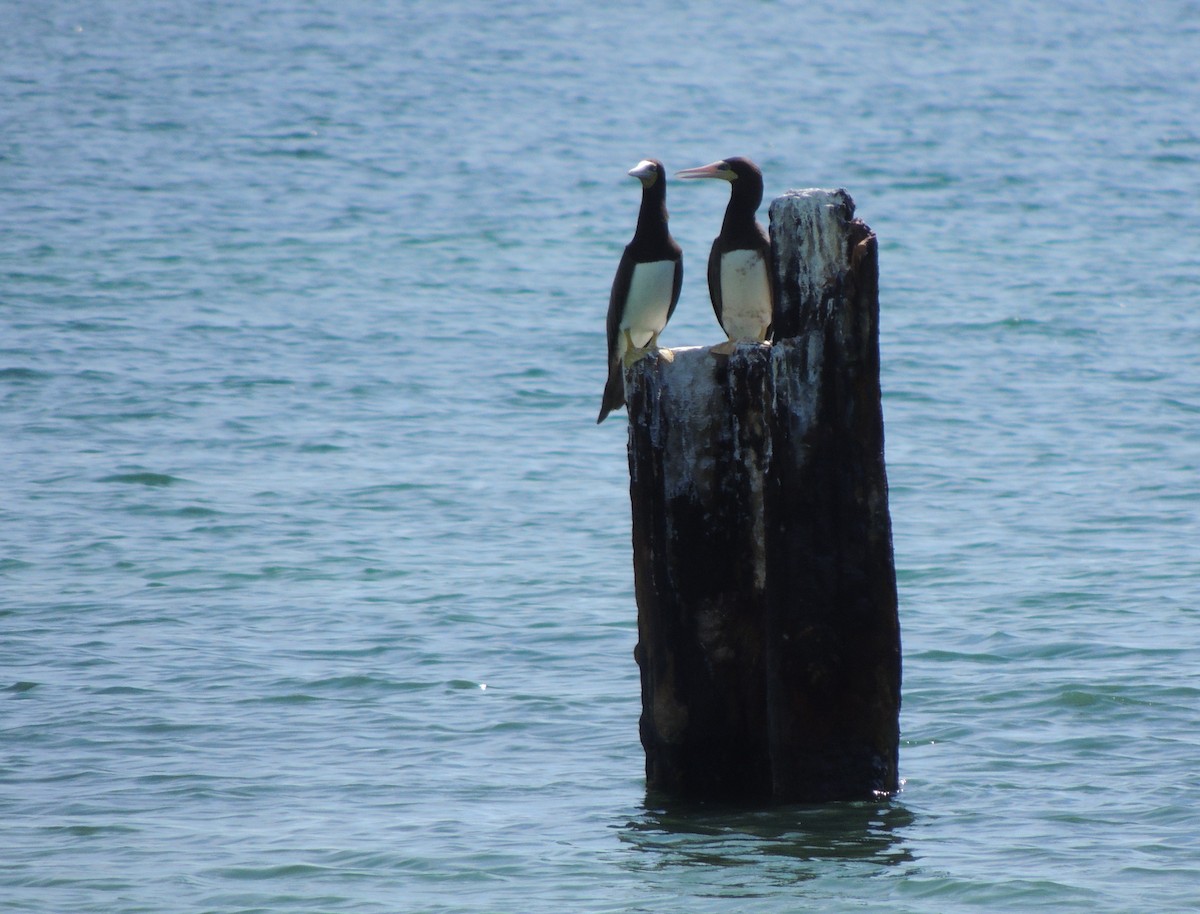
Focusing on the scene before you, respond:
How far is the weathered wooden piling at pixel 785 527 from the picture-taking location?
6770 millimetres

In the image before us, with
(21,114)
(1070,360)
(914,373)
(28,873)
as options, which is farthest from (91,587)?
(21,114)

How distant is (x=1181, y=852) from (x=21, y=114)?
106ft

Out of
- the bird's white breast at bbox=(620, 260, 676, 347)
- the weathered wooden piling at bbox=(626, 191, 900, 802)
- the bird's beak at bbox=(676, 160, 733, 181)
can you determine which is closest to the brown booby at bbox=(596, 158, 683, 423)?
the bird's white breast at bbox=(620, 260, 676, 347)

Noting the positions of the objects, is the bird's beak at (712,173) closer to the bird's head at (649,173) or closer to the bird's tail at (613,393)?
the bird's head at (649,173)

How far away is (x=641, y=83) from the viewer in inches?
1610

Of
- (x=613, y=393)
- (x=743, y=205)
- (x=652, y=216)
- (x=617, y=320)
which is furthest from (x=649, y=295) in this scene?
(x=743, y=205)

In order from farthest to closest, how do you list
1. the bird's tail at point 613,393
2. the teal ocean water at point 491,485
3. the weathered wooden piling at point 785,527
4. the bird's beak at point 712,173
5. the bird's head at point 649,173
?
the bird's head at point 649,173
the bird's tail at point 613,393
the bird's beak at point 712,173
the teal ocean water at point 491,485
the weathered wooden piling at point 785,527

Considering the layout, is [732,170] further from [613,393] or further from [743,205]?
[613,393]

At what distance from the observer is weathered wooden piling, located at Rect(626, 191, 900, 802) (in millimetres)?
6770

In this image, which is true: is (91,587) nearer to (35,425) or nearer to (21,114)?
(35,425)

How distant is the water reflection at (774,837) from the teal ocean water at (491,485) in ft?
0.08

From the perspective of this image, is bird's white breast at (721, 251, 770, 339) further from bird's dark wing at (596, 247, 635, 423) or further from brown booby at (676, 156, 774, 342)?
bird's dark wing at (596, 247, 635, 423)

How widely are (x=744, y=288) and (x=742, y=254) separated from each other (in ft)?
0.52

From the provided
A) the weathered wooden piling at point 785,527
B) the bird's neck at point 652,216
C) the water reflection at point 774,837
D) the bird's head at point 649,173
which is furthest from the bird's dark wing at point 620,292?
the water reflection at point 774,837
